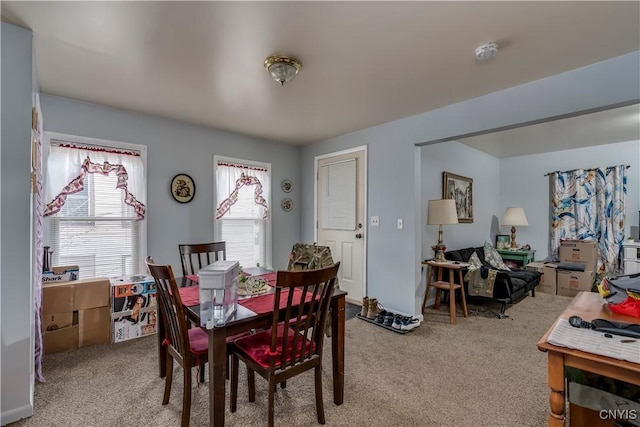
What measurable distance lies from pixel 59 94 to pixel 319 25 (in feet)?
8.63

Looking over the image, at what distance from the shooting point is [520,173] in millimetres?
5773

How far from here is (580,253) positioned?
4.80 meters

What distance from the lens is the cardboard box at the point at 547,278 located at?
4.81 meters

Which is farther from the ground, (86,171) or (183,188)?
(86,171)

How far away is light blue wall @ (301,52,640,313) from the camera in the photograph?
2211 mm

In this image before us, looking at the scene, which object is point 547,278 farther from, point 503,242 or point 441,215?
point 441,215

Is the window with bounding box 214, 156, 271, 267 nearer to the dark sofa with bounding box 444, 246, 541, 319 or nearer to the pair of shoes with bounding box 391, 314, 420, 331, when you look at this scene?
the pair of shoes with bounding box 391, 314, 420, 331

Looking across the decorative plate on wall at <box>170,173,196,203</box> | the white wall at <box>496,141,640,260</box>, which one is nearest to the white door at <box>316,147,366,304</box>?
the decorative plate on wall at <box>170,173,196,203</box>

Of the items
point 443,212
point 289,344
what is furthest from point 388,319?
point 289,344

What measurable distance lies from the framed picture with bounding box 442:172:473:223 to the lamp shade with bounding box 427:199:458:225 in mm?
651

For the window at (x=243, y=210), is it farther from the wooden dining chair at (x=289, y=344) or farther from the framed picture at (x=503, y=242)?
the framed picture at (x=503, y=242)

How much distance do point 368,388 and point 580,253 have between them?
474 centimetres

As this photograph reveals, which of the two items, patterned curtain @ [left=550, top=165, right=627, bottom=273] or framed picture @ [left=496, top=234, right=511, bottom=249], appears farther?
framed picture @ [left=496, top=234, right=511, bottom=249]

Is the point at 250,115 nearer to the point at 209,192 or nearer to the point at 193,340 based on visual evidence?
the point at 209,192
